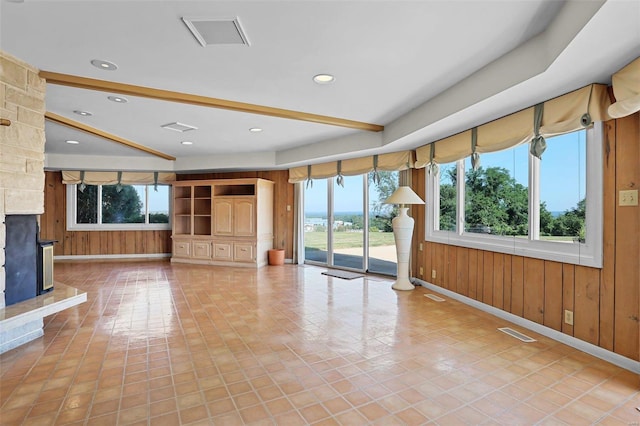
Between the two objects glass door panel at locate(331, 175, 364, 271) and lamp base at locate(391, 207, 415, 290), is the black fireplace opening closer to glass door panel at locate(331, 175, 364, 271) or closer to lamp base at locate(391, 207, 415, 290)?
lamp base at locate(391, 207, 415, 290)

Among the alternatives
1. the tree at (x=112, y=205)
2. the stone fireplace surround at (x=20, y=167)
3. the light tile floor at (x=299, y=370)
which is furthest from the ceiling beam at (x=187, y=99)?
the tree at (x=112, y=205)

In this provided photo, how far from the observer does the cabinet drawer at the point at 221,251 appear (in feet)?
22.7

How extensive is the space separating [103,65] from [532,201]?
162 inches

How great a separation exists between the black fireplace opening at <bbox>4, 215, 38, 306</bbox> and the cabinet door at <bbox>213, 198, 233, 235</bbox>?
13.2ft

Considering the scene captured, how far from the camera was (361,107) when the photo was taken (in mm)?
3867

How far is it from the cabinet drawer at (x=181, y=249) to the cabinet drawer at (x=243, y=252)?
3.90 feet

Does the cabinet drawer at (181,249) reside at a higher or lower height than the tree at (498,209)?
lower

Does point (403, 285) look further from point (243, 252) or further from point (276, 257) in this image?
point (243, 252)

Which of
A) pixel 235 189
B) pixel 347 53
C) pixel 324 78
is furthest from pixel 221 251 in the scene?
pixel 347 53

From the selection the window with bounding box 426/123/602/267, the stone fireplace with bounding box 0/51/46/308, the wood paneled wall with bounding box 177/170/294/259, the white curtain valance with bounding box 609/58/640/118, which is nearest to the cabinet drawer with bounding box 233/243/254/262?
the wood paneled wall with bounding box 177/170/294/259

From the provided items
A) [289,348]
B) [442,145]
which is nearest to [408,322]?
[289,348]

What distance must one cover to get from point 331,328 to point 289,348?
59cm

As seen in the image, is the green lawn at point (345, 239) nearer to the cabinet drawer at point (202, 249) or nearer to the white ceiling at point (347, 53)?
the cabinet drawer at point (202, 249)

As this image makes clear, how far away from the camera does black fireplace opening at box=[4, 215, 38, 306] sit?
2709 mm
